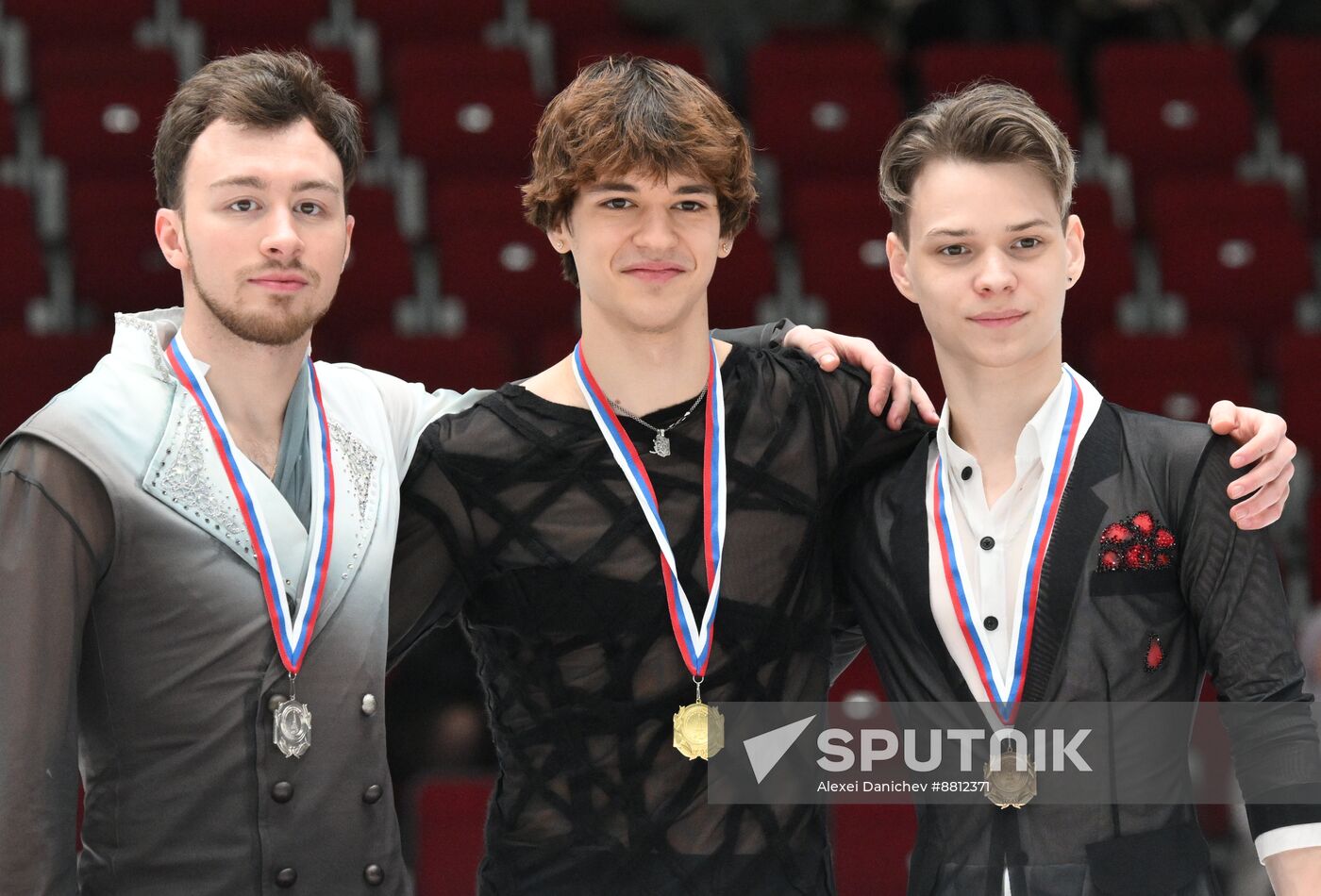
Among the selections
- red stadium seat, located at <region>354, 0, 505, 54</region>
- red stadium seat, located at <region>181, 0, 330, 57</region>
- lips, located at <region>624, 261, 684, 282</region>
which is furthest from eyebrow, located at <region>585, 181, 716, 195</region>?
red stadium seat, located at <region>354, 0, 505, 54</region>

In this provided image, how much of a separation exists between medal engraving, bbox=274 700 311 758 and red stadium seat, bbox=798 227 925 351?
400 cm

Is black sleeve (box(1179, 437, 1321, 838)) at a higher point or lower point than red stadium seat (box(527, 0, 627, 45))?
lower

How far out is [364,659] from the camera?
295cm

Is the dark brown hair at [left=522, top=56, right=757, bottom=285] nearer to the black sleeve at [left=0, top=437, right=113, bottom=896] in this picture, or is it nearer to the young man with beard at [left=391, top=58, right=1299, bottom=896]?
the young man with beard at [left=391, top=58, right=1299, bottom=896]

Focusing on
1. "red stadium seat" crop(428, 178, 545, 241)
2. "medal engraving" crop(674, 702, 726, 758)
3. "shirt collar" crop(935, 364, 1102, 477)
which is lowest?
"medal engraving" crop(674, 702, 726, 758)

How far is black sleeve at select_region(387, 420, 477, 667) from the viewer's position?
3070 mm

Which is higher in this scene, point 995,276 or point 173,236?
point 173,236

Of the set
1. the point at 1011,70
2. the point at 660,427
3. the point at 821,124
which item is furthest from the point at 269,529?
the point at 1011,70

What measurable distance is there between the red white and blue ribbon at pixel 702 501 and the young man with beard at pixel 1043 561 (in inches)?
10.2

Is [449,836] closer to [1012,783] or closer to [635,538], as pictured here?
[635,538]

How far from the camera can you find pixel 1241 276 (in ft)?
22.5

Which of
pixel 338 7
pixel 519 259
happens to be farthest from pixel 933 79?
pixel 338 7

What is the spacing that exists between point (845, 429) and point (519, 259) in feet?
11.6

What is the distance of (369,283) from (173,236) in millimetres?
3389
